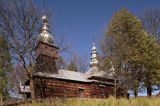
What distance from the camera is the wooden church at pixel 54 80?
3162cm

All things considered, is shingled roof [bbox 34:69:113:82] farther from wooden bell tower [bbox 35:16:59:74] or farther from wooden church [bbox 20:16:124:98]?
wooden bell tower [bbox 35:16:59:74]

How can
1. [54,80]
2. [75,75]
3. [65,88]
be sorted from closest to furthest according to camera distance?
[54,80], [65,88], [75,75]

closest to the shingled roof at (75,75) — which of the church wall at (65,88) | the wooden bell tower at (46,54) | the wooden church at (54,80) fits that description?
the wooden church at (54,80)

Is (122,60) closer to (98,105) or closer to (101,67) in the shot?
(101,67)

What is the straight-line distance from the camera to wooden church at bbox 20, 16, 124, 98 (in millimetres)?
31625

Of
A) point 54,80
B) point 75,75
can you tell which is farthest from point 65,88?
point 75,75

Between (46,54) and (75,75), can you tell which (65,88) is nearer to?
(75,75)

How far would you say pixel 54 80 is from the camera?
34281 mm

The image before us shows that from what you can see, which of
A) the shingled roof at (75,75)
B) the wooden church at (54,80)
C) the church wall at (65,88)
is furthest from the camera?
the shingled roof at (75,75)

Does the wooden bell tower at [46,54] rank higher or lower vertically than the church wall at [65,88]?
higher

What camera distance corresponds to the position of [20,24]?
28.7 m

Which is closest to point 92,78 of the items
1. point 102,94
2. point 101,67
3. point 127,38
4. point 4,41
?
point 102,94

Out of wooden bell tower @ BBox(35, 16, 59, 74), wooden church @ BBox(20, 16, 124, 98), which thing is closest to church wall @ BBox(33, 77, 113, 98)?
wooden church @ BBox(20, 16, 124, 98)

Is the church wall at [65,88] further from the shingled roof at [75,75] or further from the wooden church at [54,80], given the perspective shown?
the shingled roof at [75,75]
